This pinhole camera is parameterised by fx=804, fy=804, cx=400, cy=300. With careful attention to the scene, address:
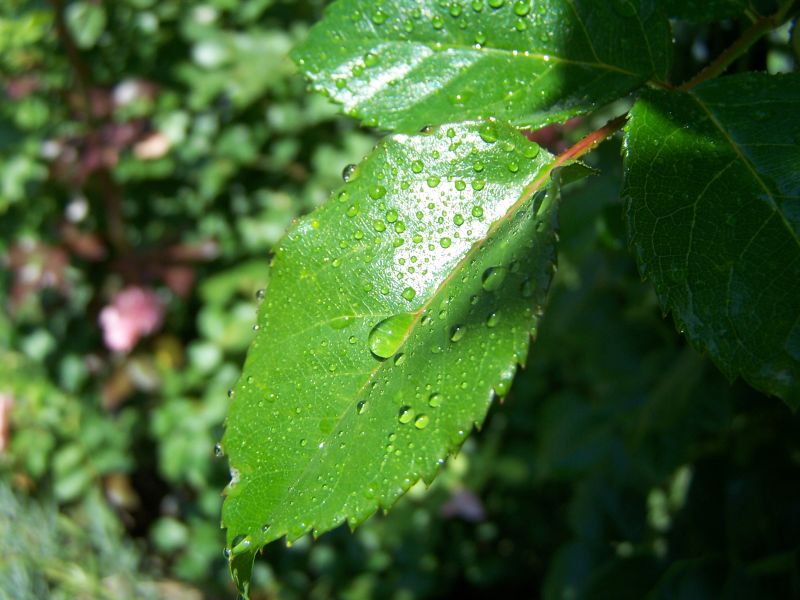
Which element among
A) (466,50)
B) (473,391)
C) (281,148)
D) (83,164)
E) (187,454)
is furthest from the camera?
(281,148)

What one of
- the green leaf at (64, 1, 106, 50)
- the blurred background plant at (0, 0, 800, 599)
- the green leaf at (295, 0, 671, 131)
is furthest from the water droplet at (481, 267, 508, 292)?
the green leaf at (64, 1, 106, 50)

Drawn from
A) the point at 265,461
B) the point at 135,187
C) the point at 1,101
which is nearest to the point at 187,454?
the point at 135,187

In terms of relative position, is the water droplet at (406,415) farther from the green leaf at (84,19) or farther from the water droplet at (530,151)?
the green leaf at (84,19)

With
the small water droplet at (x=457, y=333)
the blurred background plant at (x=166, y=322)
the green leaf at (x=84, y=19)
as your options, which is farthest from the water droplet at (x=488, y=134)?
the green leaf at (x=84, y=19)

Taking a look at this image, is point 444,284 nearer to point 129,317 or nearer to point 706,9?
point 706,9

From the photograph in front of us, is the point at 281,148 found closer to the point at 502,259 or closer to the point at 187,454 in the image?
the point at 187,454

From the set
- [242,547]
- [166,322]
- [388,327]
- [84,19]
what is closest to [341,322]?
[388,327]
